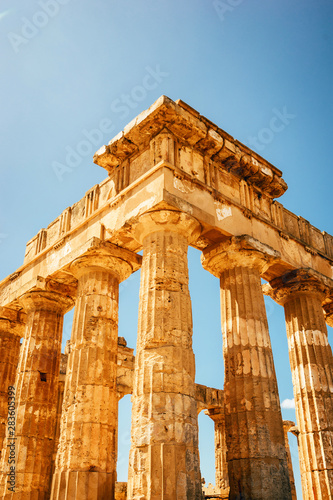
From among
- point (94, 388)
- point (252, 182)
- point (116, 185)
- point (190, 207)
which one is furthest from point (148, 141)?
point (94, 388)

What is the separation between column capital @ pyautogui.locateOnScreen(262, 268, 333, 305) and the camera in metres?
16.6

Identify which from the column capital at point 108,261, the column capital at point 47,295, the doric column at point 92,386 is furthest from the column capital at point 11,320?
the doric column at point 92,386

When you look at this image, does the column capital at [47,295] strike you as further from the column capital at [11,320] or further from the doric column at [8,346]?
the doric column at [8,346]

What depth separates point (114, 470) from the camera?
12.4 meters

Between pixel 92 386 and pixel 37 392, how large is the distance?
3486mm

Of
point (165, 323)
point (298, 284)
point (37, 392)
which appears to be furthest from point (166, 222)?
point (37, 392)

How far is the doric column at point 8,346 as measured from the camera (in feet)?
59.1

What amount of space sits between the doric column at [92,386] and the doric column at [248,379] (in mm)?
2946

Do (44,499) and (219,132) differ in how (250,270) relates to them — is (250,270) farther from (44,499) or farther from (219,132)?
(44,499)

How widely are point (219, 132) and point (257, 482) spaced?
32.2ft

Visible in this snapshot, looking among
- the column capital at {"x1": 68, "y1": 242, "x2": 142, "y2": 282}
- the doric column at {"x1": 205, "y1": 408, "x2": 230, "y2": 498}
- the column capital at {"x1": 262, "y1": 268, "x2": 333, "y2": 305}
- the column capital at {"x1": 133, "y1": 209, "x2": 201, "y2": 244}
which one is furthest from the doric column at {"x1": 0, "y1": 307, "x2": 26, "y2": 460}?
the doric column at {"x1": 205, "y1": 408, "x2": 230, "y2": 498}

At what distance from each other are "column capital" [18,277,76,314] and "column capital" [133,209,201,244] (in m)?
4.82

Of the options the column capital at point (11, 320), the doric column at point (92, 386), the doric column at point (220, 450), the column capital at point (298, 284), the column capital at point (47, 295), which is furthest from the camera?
the doric column at point (220, 450)

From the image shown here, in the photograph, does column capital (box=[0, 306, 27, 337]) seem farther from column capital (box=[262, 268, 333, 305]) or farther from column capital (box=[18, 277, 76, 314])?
column capital (box=[262, 268, 333, 305])
